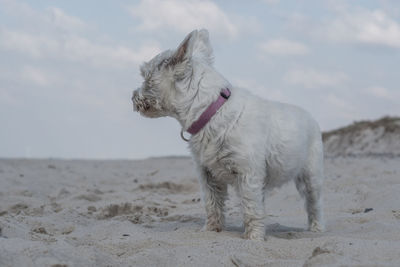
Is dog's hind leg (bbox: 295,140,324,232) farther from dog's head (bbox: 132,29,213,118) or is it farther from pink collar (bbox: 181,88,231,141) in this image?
dog's head (bbox: 132,29,213,118)

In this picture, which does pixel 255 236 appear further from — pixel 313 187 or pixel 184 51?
pixel 184 51

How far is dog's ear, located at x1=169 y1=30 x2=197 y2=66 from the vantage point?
4.76 metres

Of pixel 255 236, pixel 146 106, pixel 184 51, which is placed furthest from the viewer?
pixel 146 106

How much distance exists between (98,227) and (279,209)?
9.37ft

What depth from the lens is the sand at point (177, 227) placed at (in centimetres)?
387

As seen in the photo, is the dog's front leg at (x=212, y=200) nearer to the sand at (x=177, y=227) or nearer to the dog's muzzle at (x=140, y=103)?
the sand at (x=177, y=227)

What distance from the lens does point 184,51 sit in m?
4.86

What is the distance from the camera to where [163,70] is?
501 cm

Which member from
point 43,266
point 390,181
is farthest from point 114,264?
point 390,181

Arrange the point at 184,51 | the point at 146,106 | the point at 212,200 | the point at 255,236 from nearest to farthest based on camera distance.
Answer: the point at 184,51 → the point at 255,236 → the point at 146,106 → the point at 212,200

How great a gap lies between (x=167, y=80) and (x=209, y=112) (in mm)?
467

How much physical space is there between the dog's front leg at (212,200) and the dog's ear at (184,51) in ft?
3.79

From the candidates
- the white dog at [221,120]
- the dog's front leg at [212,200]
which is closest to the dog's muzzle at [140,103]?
the white dog at [221,120]

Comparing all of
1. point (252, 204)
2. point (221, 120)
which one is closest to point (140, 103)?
point (221, 120)
